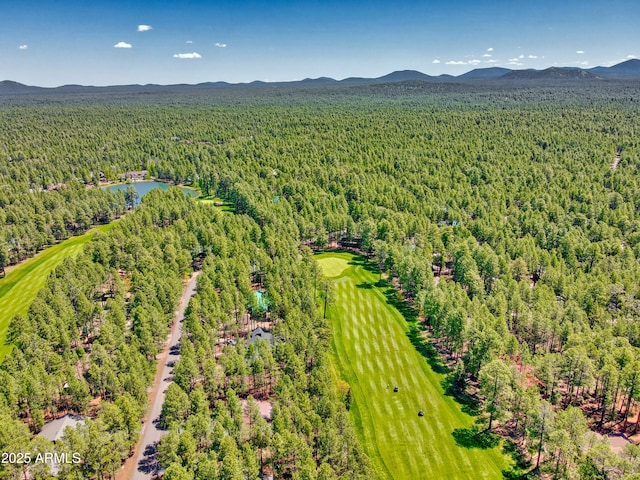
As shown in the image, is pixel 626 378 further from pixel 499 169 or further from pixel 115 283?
pixel 499 169

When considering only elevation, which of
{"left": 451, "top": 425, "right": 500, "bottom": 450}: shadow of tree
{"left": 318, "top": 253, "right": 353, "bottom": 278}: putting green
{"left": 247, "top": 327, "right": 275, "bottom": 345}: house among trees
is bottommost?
{"left": 451, "top": 425, "right": 500, "bottom": 450}: shadow of tree

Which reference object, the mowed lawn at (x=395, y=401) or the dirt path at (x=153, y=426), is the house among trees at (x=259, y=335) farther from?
the dirt path at (x=153, y=426)

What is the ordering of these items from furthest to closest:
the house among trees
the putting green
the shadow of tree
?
the putting green < the house among trees < the shadow of tree

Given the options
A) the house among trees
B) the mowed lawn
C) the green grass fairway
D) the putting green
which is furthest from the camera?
the putting green

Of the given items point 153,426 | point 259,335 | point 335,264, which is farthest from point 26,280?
point 335,264

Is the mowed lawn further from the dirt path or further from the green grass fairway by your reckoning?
the green grass fairway

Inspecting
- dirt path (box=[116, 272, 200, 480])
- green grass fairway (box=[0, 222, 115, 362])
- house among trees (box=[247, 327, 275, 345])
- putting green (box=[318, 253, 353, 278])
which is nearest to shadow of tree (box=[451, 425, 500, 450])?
house among trees (box=[247, 327, 275, 345])
